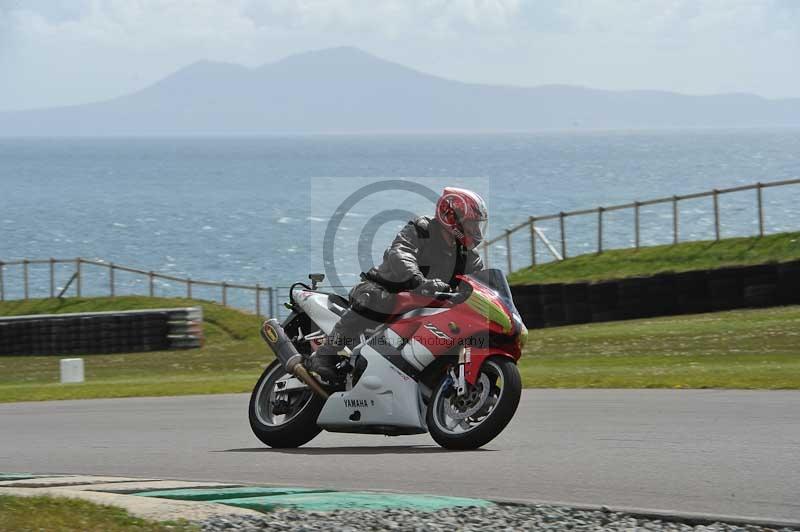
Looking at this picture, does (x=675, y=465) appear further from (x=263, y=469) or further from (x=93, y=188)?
(x=93, y=188)

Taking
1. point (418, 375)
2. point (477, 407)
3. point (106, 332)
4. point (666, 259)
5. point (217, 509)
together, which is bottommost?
point (217, 509)

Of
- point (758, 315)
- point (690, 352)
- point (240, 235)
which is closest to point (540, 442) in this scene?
point (690, 352)

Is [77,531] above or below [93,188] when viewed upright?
below

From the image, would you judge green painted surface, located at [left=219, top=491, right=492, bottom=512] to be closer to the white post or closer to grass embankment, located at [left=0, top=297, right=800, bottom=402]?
grass embankment, located at [left=0, top=297, right=800, bottom=402]

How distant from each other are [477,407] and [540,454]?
0.55 meters

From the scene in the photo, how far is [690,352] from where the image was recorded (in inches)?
822

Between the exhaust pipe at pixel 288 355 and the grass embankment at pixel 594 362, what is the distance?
19.3 feet

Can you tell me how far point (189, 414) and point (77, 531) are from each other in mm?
6511

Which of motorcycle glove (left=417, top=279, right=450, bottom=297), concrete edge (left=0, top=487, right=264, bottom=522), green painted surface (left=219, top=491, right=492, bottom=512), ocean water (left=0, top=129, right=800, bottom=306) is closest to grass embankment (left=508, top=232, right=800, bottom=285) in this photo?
ocean water (left=0, top=129, right=800, bottom=306)

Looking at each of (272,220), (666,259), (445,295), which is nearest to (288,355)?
(445,295)

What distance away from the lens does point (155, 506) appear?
24.3 ft

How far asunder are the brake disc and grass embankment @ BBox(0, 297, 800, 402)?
19.3ft

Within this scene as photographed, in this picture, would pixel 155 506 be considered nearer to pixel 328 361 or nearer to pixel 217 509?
pixel 217 509

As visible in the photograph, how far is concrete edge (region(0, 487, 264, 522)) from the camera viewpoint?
7.15 metres
